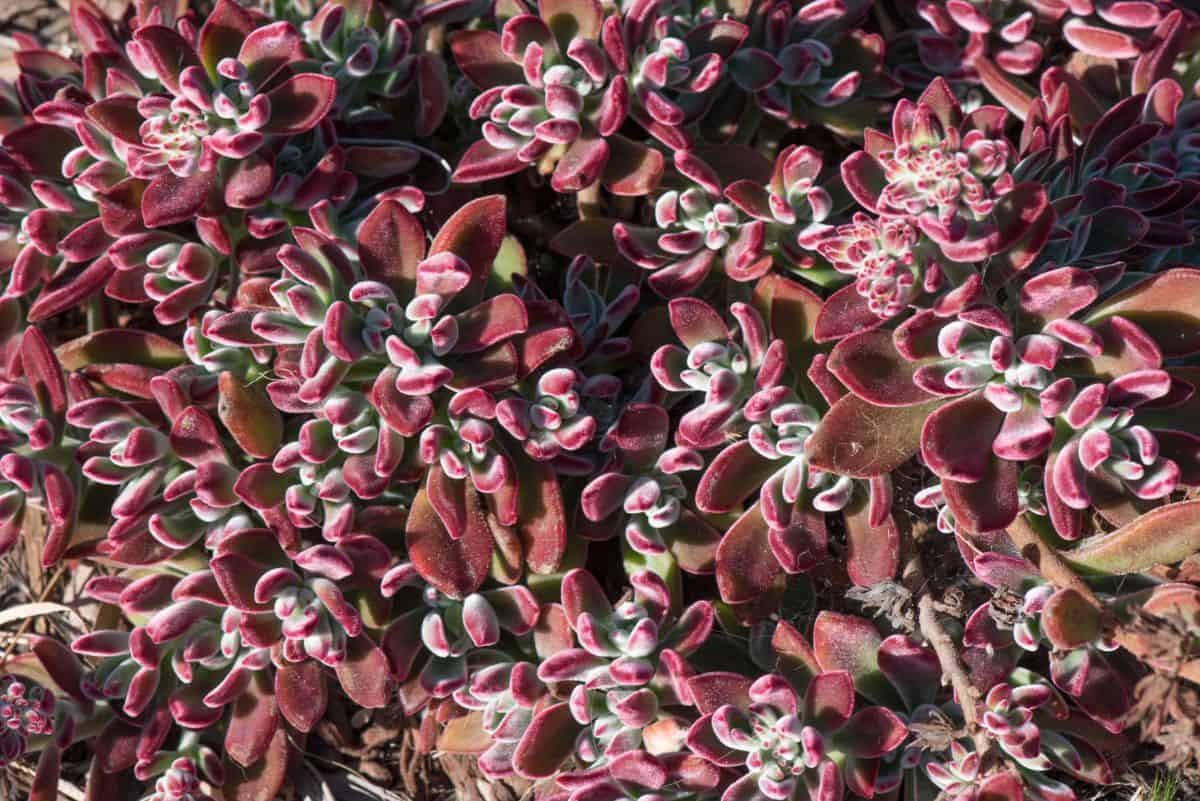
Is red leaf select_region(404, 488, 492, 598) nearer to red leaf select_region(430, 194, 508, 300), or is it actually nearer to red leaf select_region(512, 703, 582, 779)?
red leaf select_region(512, 703, 582, 779)

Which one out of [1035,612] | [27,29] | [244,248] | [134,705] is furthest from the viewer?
[27,29]

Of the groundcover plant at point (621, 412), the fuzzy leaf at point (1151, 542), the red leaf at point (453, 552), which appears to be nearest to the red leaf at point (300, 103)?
the groundcover plant at point (621, 412)

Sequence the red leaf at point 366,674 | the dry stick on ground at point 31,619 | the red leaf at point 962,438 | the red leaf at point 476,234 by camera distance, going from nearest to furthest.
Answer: the red leaf at point 962,438 → the red leaf at point 476,234 → the red leaf at point 366,674 → the dry stick on ground at point 31,619

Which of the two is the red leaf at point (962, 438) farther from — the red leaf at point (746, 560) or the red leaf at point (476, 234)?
the red leaf at point (476, 234)

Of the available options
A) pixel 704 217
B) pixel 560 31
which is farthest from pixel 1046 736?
pixel 560 31

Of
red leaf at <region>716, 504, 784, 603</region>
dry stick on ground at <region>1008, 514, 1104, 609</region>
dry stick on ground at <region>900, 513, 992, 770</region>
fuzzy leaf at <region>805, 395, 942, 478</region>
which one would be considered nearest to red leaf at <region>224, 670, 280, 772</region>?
red leaf at <region>716, 504, 784, 603</region>

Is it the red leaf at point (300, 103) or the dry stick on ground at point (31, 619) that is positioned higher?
the red leaf at point (300, 103)

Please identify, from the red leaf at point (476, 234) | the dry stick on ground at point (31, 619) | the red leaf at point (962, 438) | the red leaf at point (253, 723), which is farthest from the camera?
the dry stick on ground at point (31, 619)

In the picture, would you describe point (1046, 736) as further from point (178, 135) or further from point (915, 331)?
point (178, 135)
